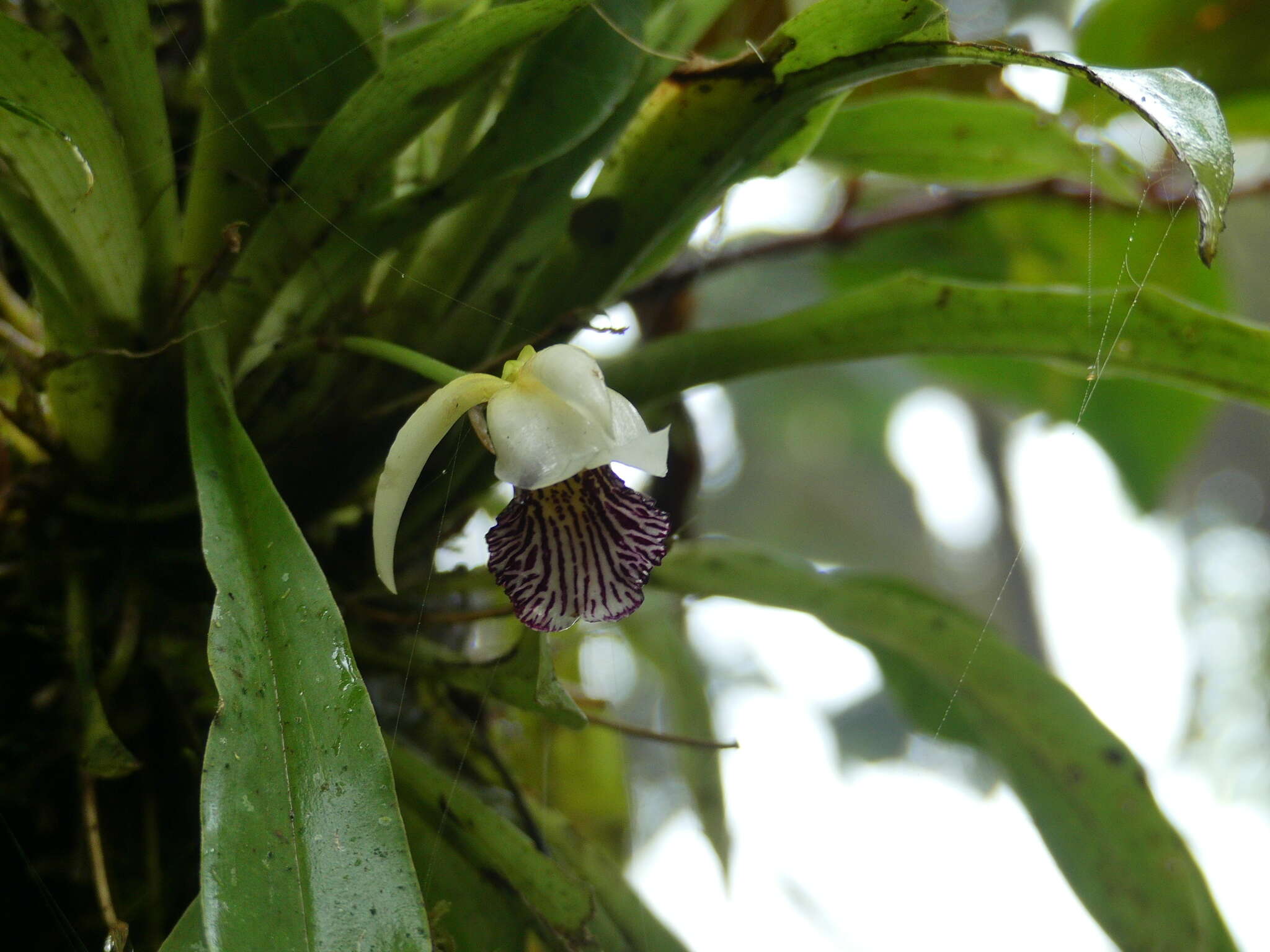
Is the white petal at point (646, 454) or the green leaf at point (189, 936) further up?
the white petal at point (646, 454)

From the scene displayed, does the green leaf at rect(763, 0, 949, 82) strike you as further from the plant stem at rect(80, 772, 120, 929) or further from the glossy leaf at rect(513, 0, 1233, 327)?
the plant stem at rect(80, 772, 120, 929)

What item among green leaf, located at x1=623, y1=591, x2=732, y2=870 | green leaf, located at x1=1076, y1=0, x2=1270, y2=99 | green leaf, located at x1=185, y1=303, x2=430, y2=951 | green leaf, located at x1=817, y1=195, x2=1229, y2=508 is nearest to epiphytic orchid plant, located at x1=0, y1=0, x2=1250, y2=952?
green leaf, located at x1=185, y1=303, x2=430, y2=951

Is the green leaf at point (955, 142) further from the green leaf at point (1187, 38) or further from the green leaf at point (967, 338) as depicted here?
the green leaf at point (1187, 38)

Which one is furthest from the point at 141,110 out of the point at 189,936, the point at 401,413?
the point at 189,936

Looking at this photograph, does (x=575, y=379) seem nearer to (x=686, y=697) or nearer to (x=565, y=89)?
(x=565, y=89)

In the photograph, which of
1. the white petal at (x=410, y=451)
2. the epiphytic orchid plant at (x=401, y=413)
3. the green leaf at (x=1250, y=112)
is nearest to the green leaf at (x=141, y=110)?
the epiphytic orchid plant at (x=401, y=413)

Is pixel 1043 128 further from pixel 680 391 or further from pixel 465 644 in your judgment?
pixel 465 644

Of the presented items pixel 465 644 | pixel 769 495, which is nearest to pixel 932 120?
pixel 465 644
